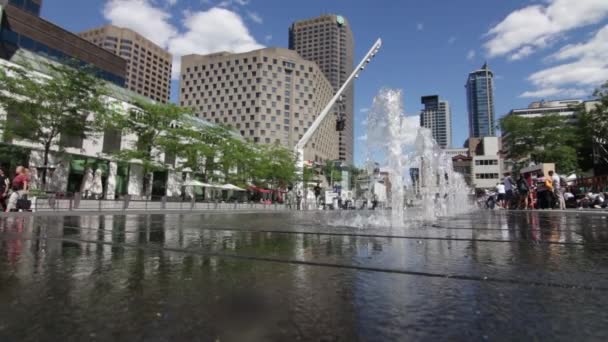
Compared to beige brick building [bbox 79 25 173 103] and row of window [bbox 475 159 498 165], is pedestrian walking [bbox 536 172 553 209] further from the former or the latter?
beige brick building [bbox 79 25 173 103]

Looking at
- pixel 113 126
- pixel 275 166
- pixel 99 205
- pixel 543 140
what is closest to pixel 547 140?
pixel 543 140

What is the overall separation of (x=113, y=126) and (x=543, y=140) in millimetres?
49063

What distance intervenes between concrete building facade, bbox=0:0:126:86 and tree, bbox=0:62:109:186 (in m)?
10.7

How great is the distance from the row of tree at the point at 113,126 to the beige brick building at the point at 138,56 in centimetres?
10495

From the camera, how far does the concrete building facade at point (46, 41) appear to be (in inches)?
1418

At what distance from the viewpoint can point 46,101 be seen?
75.0 feet

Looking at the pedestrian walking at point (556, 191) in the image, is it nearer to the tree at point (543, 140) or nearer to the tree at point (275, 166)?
the tree at point (543, 140)

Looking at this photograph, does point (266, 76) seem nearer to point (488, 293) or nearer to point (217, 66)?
point (217, 66)

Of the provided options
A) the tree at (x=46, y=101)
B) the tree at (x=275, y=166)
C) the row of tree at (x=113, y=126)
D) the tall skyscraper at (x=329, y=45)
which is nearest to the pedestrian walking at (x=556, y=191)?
the row of tree at (x=113, y=126)

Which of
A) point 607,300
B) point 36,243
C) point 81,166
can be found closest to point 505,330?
point 607,300

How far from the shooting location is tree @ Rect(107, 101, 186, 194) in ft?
99.7

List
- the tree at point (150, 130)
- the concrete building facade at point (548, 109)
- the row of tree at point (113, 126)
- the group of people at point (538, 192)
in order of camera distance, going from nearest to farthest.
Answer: the group of people at point (538, 192) < the row of tree at point (113, 126) < the tree at point (150, 130) < the concrete building facade at point (548, 109)

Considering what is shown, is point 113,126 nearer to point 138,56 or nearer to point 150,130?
point 150,130

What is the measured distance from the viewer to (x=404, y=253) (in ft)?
12.3
